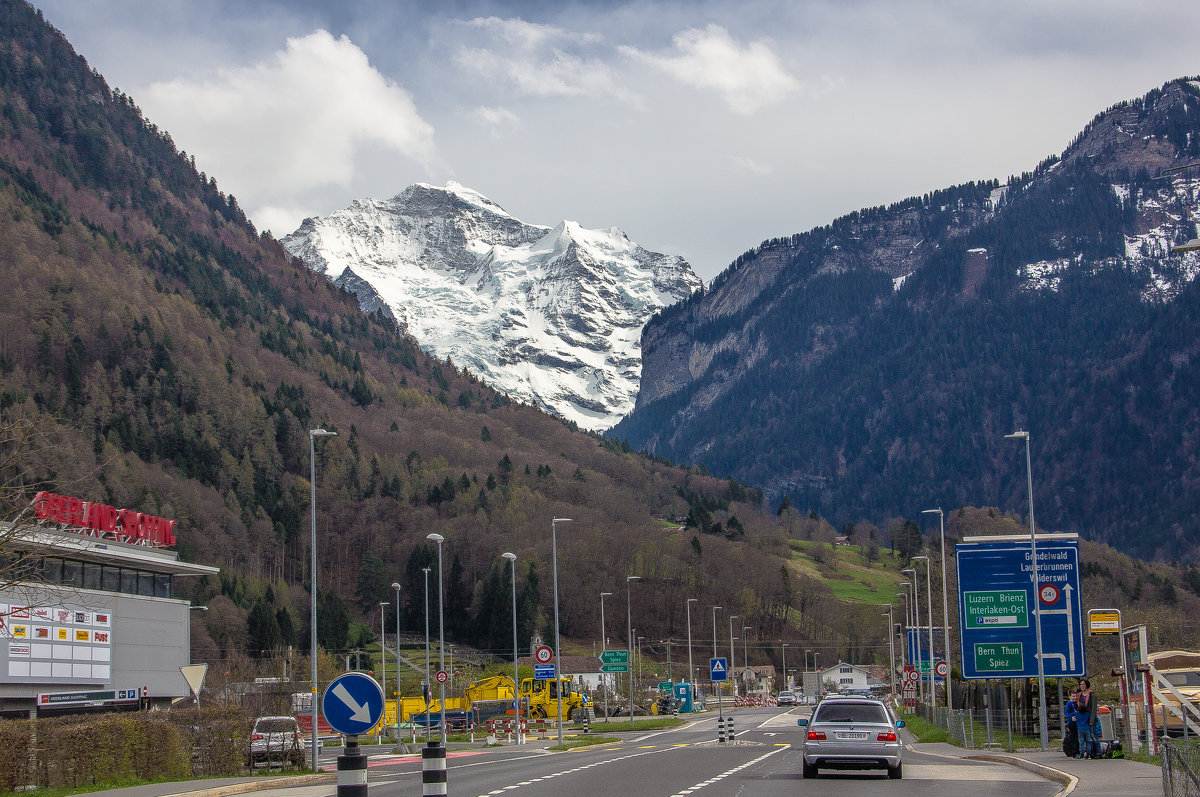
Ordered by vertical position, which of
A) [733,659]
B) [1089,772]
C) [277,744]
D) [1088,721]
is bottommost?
[733,659]

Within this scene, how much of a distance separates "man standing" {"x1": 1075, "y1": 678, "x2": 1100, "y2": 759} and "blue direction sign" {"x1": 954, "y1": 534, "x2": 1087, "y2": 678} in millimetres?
7973

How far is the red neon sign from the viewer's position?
58625mm

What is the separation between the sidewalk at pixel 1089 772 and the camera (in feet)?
68.3

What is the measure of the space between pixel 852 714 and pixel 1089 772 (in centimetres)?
477

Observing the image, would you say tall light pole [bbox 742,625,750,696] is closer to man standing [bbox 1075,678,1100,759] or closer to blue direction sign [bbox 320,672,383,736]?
man standing [bbox 1075,678,1100,759]

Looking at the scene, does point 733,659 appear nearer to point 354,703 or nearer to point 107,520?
point 107,520

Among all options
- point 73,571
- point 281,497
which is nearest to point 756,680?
point 281,497

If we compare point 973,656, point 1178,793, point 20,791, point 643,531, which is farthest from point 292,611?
point 1178,793

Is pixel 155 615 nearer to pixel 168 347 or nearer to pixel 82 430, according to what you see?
pixel 82 430

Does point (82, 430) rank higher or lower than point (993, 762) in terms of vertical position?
higher

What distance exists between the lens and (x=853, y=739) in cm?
2672

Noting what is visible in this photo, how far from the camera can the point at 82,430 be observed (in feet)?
493

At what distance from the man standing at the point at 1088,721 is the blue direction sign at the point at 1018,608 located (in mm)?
7973

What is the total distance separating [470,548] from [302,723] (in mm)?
99095
